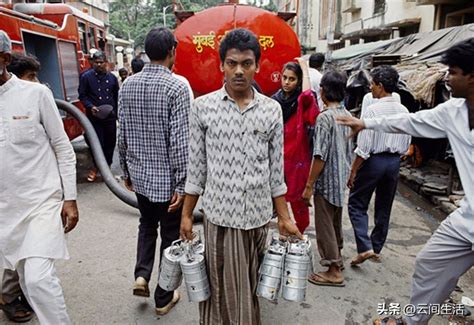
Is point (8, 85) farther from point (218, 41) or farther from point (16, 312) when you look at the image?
point (218, 41)

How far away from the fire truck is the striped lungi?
338 centimetres

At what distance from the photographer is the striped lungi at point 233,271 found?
1.90m

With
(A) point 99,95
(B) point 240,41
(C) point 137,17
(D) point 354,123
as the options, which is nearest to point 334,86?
(D) point 354,123

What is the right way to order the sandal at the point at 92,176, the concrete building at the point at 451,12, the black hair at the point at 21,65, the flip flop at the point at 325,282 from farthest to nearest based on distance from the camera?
1. the concrete building at the point at 451,12
2. the sandal at the point at 92,176
3. the flip flop at the point at 325,282
4. the black hair at the point at 21,65

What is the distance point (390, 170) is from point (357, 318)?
1201 mm

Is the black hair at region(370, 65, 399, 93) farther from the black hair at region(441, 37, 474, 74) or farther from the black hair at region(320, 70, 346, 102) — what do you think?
the black hair at region(441, 37, 474, 74)

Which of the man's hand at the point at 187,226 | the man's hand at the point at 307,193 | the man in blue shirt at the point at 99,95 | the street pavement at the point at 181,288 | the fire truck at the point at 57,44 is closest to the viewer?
the man's hand at the point at 187,226

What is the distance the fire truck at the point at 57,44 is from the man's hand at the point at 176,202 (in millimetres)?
2833

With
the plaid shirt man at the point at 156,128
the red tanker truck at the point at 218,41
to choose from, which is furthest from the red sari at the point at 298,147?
the red tanker truck at the point at 218,41

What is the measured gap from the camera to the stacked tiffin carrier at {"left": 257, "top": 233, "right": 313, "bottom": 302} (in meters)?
1.87

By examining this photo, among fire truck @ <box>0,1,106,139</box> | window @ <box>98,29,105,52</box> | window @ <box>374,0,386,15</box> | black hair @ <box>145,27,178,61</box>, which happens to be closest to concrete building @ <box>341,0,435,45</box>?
window @ <box>374,0,386,15</box>

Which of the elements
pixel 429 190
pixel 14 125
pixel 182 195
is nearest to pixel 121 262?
pixel 182 195

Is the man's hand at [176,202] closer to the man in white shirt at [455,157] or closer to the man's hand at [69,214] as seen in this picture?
the man's hand at [69,214]

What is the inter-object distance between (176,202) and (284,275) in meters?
0.84
